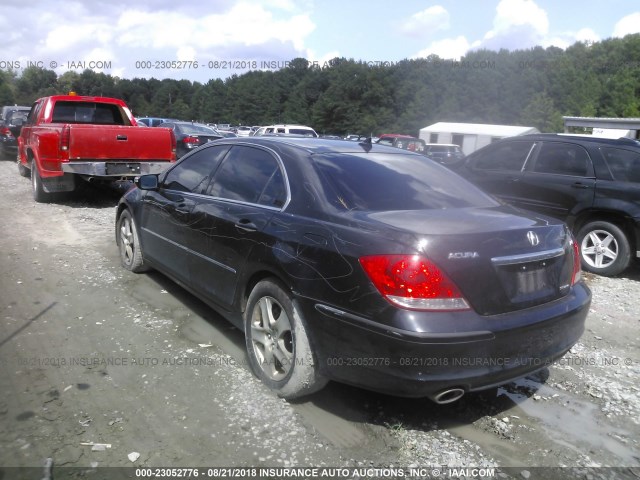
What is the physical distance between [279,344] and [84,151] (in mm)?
6769

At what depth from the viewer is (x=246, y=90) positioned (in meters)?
97.6

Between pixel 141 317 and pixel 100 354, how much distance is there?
728 millimetres

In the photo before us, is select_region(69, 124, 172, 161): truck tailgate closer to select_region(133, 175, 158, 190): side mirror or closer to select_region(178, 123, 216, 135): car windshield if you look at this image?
select_region(133, 175, 158, 190): side mirror

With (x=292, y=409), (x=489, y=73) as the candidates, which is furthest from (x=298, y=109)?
(x=292, y=409)

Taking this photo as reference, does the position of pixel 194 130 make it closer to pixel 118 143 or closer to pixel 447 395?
pixel 118 143

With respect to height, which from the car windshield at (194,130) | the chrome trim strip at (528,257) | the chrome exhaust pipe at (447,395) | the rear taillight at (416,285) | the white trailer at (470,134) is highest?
the white trailer at (470,134)

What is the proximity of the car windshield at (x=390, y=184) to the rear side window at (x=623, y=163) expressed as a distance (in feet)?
11.2

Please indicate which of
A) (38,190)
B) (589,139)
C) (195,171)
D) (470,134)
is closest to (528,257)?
(195,171)

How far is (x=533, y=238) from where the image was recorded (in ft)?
9.39

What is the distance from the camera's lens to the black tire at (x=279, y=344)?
9.59 feet

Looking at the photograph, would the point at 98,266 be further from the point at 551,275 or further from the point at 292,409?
the point at 551,275

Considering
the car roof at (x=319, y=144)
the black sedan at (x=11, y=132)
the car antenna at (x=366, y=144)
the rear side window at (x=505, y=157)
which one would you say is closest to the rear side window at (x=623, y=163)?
the rear side window at (x=505, y=157)

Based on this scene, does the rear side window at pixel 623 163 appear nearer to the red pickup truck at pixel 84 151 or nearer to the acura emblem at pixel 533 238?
the acura emblem at pixel 533 238

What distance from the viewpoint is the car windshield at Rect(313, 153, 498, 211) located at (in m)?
3.13
